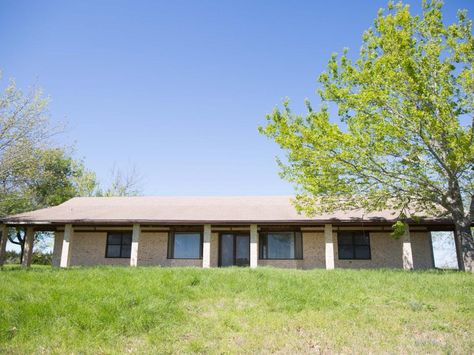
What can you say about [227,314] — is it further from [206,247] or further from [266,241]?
[266,241]

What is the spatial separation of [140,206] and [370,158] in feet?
46.7

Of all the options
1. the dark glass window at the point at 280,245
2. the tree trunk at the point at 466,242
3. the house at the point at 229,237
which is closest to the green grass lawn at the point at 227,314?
the tree trunk at the point at 466,242

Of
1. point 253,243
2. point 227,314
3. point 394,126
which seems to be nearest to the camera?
point 227,314

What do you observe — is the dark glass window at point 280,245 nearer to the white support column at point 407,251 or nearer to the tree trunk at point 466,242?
the white support column at point 407,251

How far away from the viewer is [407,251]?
18.5m

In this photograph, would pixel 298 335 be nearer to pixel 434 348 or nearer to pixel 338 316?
pixel 338 316

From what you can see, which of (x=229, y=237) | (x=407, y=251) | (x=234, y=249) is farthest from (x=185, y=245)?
(x=407, y=251)

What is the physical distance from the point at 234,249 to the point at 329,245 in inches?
214

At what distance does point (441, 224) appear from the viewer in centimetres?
1897

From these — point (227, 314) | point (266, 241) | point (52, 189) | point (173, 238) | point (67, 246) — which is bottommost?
point (227, 314)

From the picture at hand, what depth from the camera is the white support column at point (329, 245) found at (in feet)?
61.2

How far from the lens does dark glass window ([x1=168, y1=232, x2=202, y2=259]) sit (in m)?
21.3

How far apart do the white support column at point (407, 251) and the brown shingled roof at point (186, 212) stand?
108cm

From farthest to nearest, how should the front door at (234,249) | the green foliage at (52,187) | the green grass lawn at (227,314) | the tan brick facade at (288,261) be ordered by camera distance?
the green foliage at (52,187), the front door at (234,249), the tan brick facade at (288,261), the green grass lawn at (227,314)
